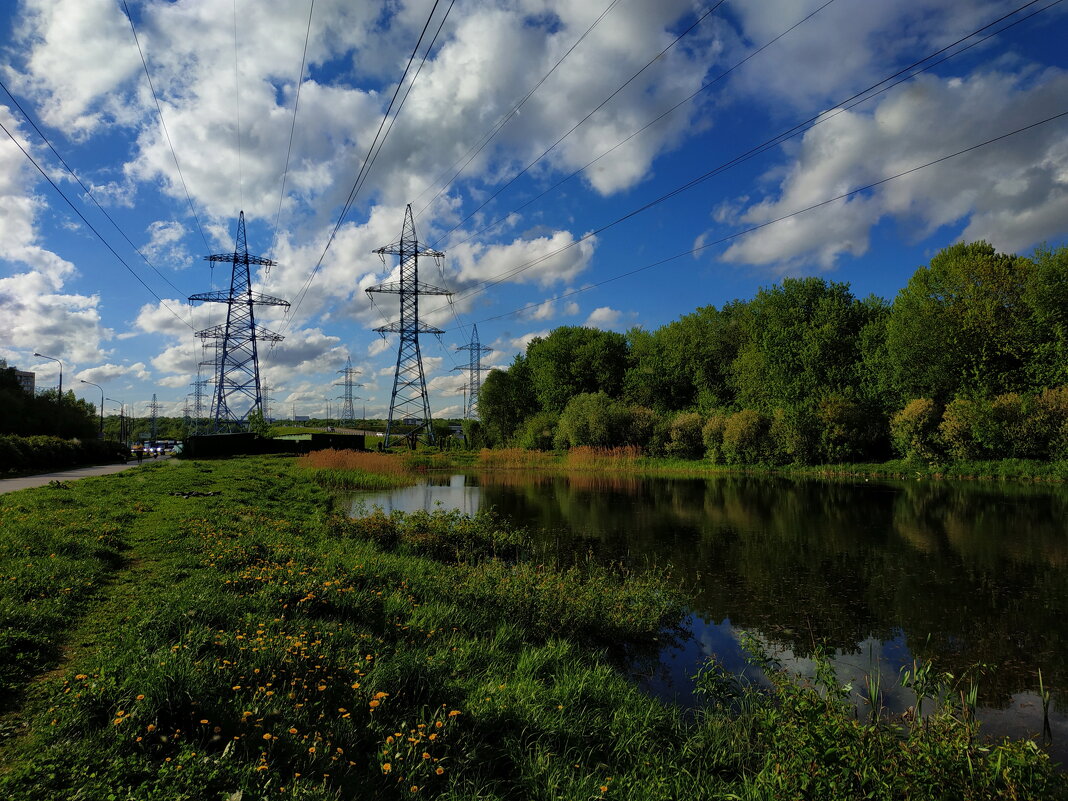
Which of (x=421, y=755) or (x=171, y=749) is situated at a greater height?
(x=171, y=749)

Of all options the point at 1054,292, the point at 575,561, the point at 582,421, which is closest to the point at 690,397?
the point at 582,421

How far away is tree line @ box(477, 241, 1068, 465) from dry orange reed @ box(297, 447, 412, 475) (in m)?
23.1

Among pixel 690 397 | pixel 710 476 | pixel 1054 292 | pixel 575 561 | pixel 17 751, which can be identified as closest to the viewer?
pixel 17 751

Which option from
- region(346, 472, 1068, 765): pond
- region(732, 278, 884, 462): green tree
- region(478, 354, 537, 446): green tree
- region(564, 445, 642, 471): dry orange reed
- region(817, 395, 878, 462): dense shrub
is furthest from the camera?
region(478, 354, 537, 446): green tree

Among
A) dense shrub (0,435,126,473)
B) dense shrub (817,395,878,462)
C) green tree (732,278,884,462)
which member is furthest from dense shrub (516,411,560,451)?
dense shrub (0,435,126,473)

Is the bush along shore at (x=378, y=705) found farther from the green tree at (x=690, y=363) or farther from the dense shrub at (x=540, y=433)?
the dense shrub at (x=540, y=433)

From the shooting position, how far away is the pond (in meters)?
8.09

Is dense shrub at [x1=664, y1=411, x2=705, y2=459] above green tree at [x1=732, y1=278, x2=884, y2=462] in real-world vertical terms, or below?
below

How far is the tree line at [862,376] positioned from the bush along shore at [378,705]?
37.1 metres

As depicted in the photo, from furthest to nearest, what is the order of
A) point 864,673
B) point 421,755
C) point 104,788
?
point 864,673, point 421,755, point 104,788

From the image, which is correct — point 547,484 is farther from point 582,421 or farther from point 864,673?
point 864,673

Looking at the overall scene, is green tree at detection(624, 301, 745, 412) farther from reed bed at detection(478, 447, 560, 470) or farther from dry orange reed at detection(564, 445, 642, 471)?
reed bed at detection(478, 447, 560, 470)

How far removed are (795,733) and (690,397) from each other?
62.2 metres

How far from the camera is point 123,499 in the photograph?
16.4m
